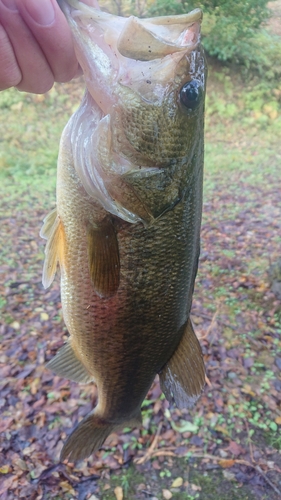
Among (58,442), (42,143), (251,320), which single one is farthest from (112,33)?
(42,143)

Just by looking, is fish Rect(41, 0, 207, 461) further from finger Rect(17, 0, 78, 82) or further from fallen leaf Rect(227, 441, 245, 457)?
fallen leaf Rect(227, 441, 245, 457)

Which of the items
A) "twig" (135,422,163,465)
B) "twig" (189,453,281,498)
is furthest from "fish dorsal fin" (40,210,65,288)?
"twig" (189,453,281,498)

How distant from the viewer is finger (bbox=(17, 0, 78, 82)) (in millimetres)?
1139

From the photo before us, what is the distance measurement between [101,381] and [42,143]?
8079mm

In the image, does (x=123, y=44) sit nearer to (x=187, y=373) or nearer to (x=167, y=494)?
(x=187, y=373)

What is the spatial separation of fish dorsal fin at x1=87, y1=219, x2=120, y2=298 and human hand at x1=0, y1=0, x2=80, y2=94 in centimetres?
54

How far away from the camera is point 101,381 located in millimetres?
1771

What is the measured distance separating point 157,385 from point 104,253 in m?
2.64

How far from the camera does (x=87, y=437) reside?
6.11ft

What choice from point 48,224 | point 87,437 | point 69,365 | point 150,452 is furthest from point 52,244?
point 150,452

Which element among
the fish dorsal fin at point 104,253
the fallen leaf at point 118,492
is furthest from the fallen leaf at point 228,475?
the fish dorsal fin at point 104,253

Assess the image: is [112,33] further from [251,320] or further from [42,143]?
[42,143]

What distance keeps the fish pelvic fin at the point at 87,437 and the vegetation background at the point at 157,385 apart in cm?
132

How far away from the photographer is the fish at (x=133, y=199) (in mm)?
1230
